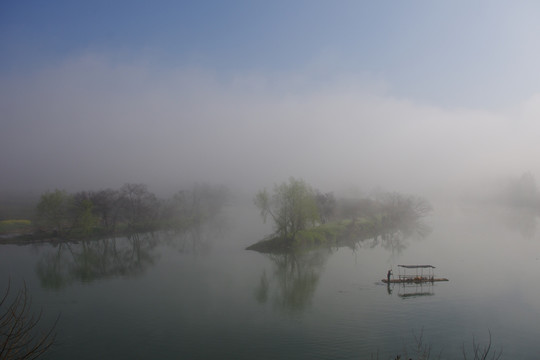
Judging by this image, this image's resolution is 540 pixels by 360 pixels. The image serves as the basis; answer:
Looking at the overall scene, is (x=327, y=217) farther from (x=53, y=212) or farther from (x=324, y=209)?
(x=53, y=212)

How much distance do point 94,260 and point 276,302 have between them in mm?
27378

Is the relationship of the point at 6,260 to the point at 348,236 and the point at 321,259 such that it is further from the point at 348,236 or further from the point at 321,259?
the point at 348,236

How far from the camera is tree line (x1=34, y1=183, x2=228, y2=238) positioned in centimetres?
6312

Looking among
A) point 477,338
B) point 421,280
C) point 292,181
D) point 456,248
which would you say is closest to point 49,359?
point 477,338

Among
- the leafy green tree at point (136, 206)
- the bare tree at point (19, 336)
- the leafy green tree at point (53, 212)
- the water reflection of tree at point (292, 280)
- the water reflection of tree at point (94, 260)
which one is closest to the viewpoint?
the bare tree at point (19, 336)

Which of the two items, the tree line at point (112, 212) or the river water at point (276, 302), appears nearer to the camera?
the river water at point (276, 302)

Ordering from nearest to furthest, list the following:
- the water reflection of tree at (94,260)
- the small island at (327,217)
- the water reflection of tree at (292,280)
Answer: the water reflection of tree at (292,280), the water reflection of tree at (94,260), the small island at (327,217)

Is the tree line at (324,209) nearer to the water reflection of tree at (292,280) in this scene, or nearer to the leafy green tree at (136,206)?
the water reflection of tree at (292,280)

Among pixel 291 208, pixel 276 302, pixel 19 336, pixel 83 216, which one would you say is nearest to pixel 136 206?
pixel 83 216

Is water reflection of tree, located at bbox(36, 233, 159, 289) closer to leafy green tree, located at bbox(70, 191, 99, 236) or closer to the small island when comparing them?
leafy green tree, located at bbox(70, 191, 99, 236)

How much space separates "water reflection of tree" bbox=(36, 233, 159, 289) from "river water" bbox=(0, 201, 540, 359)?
5.8 inches

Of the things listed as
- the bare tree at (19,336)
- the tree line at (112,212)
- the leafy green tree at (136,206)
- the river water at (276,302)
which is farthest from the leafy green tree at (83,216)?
the bare tree at (19,336)

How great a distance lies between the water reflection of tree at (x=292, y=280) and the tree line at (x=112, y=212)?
35.3 meters

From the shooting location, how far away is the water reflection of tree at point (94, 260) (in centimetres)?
3672
